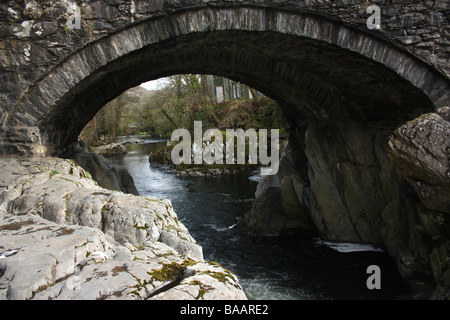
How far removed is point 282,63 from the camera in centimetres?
736

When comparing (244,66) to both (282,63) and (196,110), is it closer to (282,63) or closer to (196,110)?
(282,63)

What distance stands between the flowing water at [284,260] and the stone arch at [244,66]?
3.32 meters

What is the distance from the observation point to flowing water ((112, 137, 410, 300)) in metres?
6.10

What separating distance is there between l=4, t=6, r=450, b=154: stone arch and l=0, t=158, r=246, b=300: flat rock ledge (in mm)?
1453

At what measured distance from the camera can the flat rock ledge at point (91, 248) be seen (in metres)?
2.17

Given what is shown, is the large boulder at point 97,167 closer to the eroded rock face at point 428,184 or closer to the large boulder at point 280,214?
the large boulder at point 280,214

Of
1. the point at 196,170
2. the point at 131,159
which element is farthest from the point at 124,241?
the point at 131,159

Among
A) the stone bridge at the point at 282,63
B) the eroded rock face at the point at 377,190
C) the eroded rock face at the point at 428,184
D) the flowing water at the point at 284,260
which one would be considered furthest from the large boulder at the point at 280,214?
the eroded rock face at the point at 428,184

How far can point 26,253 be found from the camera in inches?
97.1

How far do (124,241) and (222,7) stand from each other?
396 centimetres

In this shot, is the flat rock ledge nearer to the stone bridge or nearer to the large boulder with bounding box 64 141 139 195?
the stone bridge

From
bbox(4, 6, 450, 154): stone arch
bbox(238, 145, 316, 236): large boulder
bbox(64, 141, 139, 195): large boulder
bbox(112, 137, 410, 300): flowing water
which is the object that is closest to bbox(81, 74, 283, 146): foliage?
bbox(238, 145, 316, 236): large boulder

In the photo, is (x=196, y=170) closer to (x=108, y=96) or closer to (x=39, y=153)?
(x=108, y=96)

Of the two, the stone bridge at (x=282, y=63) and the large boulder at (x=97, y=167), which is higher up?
the stone bridge at (x=282, y=63)
